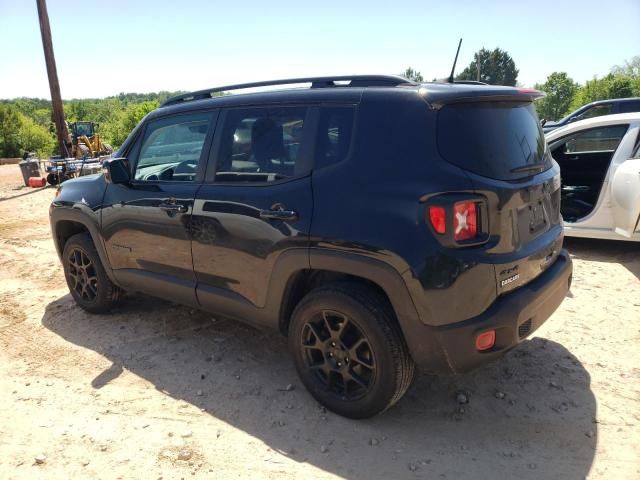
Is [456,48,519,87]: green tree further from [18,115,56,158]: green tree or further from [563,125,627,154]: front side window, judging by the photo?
[563,125,627,154]: front side window

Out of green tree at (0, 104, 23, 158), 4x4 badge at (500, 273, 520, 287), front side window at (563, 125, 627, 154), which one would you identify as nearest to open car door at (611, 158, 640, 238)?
front side window at (563, 125, 627, 154)

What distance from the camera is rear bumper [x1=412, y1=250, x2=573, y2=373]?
242 centimetres

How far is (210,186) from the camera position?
3301 mm

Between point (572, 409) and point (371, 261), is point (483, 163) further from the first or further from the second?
point (572, 409)

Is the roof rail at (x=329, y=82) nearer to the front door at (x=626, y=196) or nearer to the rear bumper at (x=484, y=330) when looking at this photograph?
the rear bumper at (x=484, y=330)

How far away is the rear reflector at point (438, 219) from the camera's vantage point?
7.66 feet

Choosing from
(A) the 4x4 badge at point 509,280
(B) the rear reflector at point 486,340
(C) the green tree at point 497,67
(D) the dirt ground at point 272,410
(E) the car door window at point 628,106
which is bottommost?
(D) the dirt ground at point 272,410

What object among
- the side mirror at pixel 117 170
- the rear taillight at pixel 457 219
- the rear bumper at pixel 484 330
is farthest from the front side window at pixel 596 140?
the side mirror at pixel 117 170

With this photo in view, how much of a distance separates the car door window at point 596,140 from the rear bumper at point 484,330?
405 cm

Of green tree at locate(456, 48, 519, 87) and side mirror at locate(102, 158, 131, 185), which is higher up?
green tree at locate(456, 48, 519, 87)

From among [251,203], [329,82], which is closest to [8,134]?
[251,203]

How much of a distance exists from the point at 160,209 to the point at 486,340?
7.90 feet

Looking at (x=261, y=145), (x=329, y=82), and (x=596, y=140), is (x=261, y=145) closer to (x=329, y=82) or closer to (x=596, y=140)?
(x=329, y=82)

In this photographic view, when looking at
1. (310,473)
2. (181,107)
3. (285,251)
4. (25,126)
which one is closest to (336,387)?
(310,473)
